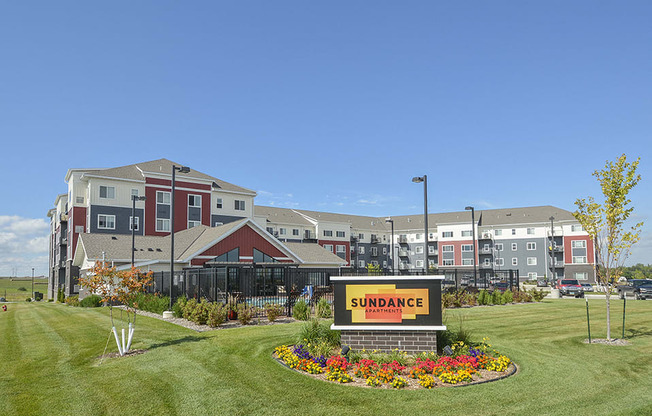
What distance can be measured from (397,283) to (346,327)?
1.71 metres

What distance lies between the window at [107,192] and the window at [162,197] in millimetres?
5015

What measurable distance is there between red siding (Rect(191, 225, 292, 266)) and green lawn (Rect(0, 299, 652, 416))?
74.2 feet

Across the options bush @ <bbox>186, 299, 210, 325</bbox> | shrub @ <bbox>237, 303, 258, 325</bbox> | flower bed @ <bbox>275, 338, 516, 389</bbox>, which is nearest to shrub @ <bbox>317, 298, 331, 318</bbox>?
shrub @ <bbox>237, 303, 258, 325</bbox>

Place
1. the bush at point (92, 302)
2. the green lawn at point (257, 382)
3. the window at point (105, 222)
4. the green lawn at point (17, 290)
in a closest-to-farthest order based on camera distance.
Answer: the green lawn at point (257, 382) < the bush at point (92, 302) < the window at point (105, 222) < the green lawn at point (17, 290)

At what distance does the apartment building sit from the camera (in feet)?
174

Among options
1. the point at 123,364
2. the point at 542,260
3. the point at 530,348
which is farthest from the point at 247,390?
the point at 542,260

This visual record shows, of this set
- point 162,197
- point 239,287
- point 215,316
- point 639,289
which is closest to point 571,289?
point 639,289

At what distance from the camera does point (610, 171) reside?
15.5m

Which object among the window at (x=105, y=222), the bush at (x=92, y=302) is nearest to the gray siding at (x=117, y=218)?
the window at (x=105, y=222)

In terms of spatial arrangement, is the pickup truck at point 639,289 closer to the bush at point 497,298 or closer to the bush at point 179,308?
the bush at point 497,298

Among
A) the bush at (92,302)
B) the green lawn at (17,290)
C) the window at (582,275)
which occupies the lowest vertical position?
the green lawn at (17,290)

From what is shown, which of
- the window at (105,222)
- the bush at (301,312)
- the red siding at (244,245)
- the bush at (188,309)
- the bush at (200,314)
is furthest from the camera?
the window at (105,222)

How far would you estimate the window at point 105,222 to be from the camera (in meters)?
52.2

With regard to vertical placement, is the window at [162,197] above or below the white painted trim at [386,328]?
above
